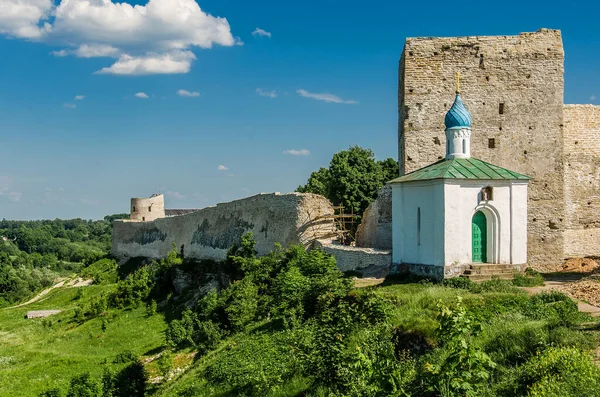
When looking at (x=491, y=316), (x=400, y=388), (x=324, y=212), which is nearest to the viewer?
(x=400, y=388)

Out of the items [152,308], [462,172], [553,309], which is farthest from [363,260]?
[152,308]

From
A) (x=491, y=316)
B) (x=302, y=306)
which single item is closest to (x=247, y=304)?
(x=302, y=306)

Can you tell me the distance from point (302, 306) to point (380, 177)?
18.4m

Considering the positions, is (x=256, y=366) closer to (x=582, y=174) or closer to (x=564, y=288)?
(x=564, y=288)

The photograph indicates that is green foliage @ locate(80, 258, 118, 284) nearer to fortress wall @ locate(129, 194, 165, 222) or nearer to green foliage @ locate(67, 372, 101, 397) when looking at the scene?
fortress wall @ locate(129, 194, 165, 222)

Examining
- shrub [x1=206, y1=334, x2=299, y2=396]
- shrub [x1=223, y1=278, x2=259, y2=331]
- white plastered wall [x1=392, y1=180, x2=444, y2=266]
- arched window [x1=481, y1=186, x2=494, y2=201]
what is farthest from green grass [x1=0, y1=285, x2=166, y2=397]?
arched window [x1=481, y1=186, x2=494, y2=201]

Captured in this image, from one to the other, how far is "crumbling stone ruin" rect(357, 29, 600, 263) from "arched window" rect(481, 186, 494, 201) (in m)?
3.61

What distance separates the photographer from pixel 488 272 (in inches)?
576

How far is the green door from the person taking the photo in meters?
15.2

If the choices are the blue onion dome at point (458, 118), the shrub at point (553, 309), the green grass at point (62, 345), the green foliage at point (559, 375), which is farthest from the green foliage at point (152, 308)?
the green foliage at point (559, 375)

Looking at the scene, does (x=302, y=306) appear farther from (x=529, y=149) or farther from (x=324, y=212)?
(x=529, y=149)

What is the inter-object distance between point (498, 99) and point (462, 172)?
488cm

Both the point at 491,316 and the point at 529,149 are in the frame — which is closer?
the point at 491,316

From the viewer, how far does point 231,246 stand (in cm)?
Answer: 2531
